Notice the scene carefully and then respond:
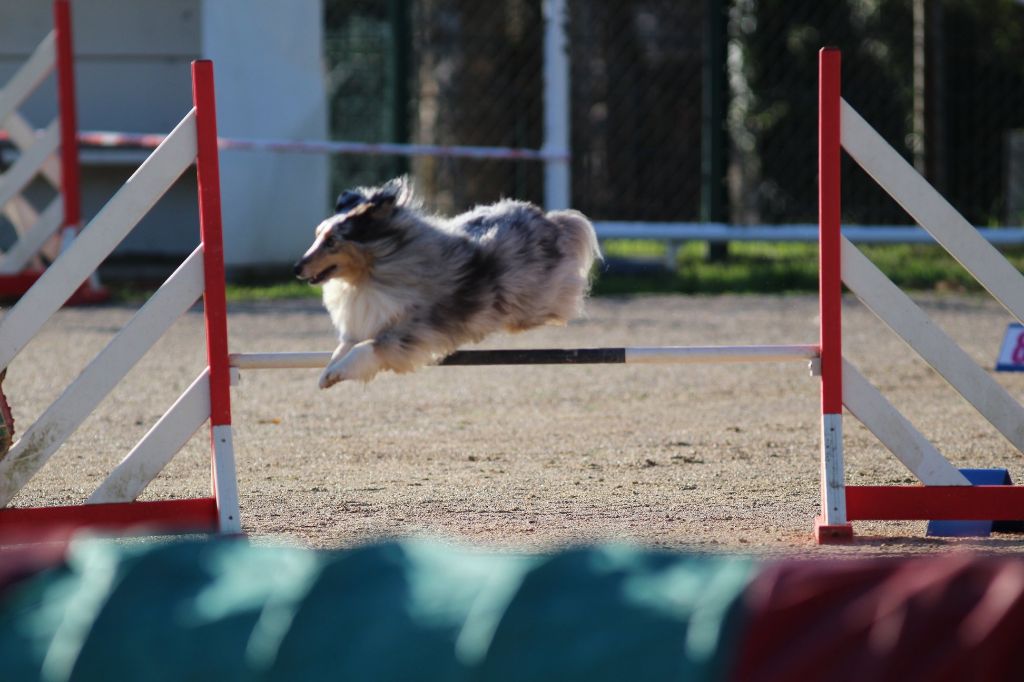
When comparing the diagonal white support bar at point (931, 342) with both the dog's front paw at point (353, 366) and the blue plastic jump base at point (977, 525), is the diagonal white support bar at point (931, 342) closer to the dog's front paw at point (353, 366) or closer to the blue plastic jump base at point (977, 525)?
the blue plastic jump base at point (977, 525)

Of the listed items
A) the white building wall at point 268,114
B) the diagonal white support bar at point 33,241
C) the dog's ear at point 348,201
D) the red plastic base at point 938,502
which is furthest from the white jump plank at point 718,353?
the white building wall at point 268,114

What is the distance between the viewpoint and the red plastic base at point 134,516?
166 inches

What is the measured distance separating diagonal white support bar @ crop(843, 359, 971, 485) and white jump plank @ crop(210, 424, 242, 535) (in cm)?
196

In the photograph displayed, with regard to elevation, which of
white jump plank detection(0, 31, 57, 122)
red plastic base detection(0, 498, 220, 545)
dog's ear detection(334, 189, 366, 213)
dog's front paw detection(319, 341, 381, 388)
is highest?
white jump plank detection(0, 31, 57, 122)

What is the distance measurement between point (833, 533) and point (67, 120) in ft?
27.2

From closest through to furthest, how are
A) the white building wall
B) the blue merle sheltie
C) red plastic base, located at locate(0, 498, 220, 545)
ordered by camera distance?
red plastic base, located at locate(0, 498, 220, 545), the blue merle sheltie, the white building wall

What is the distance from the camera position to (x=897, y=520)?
4410 millimetres

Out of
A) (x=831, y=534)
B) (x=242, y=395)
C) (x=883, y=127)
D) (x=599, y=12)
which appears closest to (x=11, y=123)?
(x=242, y=395)

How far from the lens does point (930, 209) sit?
14.4 feet

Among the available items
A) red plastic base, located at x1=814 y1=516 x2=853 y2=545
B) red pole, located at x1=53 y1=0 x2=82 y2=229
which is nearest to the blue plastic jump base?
red plastic base, located at x1=814 y1=516 x2=853 y2=545

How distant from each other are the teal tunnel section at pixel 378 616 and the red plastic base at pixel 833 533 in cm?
235

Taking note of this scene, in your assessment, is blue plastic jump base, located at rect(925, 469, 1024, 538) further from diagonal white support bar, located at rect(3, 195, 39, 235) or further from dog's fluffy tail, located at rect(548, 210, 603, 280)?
diagonal white support bar, located at rect(3, 195, 39, 235)

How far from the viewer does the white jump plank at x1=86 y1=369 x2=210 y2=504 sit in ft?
14.1

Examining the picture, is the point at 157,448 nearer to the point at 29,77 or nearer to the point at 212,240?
the point at 212,240
